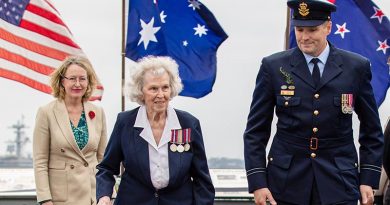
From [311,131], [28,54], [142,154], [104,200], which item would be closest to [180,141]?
[142,154]

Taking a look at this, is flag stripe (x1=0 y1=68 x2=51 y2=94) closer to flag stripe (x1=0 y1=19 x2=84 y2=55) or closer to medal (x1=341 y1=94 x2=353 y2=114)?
flag stripe (x1=0 y1=19 x2=84 y2=55)

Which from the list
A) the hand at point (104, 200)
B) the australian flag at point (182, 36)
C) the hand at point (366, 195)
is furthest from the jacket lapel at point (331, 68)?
the australian flag at point (182, 36)

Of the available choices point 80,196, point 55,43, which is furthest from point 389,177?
point 55,43

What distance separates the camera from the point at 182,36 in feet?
35.9

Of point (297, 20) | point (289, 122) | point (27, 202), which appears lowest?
point (27, 202)

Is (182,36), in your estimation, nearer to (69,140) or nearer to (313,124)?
(69,140)

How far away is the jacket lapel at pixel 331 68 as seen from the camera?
588 centimetres

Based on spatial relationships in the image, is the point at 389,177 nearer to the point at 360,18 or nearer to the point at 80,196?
the point at 80,196

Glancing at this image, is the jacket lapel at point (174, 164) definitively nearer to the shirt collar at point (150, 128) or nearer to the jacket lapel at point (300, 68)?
the shirt collar at point (150, 128)

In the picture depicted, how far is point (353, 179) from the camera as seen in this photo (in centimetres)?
595

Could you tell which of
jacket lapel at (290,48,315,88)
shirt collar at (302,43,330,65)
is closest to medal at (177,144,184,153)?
jacket lapel at (290,48,315,88)

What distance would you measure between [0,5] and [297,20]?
17.5 ft

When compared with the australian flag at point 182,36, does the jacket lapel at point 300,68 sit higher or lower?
lower

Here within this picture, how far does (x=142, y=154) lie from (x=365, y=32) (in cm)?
546
